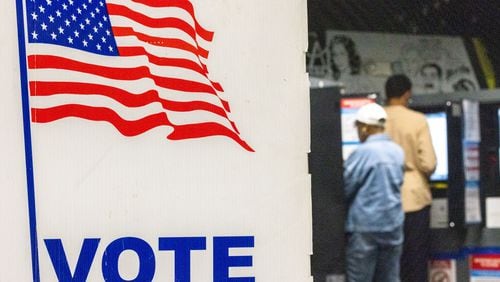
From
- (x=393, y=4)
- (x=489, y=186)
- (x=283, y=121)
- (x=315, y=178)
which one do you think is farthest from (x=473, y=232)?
(x=283, y=121)

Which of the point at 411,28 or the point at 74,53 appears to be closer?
the point at 74,53

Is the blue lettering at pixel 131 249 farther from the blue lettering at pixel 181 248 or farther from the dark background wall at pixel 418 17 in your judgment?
the dark background wall at pixel 418 17

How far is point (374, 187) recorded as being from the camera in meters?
5.13

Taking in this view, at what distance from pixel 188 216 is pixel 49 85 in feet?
1.26

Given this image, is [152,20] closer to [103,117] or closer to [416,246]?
[103,117]

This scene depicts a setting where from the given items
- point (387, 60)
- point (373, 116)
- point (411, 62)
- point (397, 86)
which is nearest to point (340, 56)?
point (387, 60)

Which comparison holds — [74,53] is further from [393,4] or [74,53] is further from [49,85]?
[393,4]

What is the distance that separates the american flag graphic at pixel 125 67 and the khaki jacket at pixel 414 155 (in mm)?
4062

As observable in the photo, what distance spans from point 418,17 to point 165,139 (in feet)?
25.3

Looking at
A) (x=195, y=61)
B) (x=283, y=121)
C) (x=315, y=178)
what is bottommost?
(x=315, y=178)

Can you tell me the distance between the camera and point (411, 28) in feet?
30.3

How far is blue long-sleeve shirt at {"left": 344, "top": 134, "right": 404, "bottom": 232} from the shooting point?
5.12 metres

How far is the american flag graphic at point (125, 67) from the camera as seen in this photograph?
5.33 feet

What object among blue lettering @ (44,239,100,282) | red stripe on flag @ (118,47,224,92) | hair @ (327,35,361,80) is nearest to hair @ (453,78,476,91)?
hair @ (327,35,361,80)
